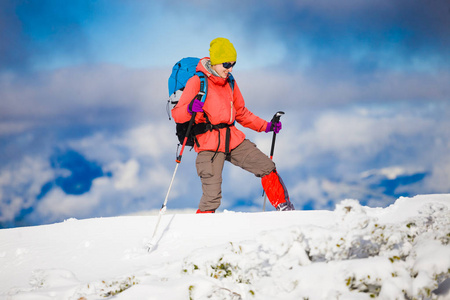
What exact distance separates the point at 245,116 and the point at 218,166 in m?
1.32

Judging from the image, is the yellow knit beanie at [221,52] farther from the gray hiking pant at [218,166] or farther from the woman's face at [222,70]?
the gray hiking pant at [218,166]

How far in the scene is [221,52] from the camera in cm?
649

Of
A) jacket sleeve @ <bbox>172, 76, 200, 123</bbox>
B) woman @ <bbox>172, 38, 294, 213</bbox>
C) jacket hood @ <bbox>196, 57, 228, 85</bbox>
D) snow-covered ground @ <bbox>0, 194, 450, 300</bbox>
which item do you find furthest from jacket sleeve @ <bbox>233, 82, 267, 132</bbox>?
snow-covered ground @ <bbox>0, 194, 450, 300</bbox>

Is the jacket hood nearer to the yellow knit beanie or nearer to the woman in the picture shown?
the woman

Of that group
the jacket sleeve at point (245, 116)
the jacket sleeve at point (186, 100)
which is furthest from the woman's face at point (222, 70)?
the jacket sleeve at point (245, 116)

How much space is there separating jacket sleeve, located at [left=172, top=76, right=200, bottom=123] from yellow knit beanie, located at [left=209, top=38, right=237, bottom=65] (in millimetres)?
487

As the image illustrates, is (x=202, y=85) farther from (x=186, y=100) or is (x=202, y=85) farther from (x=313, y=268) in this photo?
(x=313, y=268)

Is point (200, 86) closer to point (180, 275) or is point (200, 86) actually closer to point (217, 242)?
point (217, 242)

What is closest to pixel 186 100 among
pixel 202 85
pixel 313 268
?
pixel 202 85

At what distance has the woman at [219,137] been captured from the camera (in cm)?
650

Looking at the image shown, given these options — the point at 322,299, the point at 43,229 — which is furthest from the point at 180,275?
the point at 43,229

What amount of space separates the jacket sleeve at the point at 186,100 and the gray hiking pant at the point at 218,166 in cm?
74

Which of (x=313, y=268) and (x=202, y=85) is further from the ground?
(x=202, y=85)

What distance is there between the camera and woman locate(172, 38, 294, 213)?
6496mm
